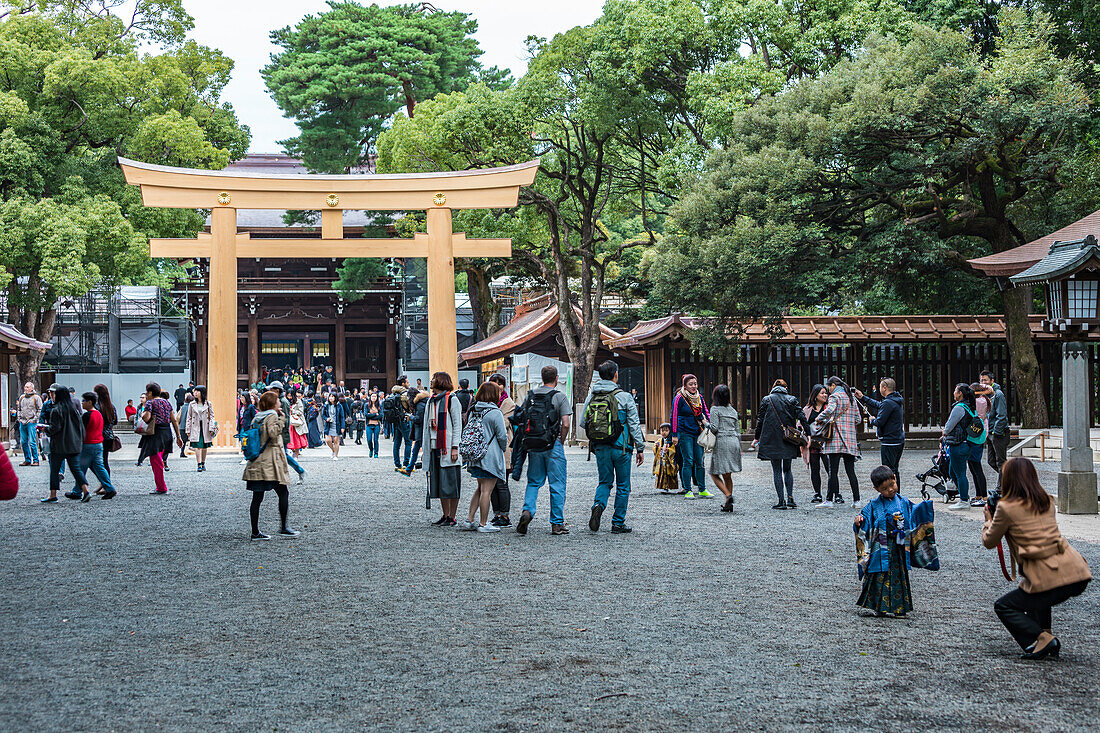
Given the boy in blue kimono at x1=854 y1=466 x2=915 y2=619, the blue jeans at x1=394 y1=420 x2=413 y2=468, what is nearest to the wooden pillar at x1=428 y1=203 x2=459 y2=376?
the blue jeans at x1=394 y1=420 x2=413 y2=468

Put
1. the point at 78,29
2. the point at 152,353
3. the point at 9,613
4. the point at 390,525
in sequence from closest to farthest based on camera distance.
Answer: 1. the point at 9,613
2. the point at 390,525
3. the point at 78,29
4. the point at 152,353

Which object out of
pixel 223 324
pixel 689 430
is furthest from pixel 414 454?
pixel 223 324

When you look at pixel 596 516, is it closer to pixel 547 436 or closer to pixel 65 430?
pixel 547 436

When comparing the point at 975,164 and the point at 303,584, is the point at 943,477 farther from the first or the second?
the point at 975,164

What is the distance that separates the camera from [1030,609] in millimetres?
5211

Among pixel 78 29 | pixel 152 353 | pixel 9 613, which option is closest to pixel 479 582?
pixel 9 613

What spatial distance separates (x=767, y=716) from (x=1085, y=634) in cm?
244

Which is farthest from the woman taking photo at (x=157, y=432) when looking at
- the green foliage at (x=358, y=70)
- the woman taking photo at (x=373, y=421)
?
the green foliage at (x=358, y=70)

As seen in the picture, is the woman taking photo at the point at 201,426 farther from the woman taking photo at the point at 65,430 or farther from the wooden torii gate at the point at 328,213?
the woman taking photo at the point at 65,430

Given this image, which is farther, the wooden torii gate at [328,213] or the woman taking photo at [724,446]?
the wooden torii gate at [328,213]

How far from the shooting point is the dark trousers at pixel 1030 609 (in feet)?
16.9

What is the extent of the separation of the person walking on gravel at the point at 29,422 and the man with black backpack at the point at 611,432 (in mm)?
14326

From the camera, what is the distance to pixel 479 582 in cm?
730

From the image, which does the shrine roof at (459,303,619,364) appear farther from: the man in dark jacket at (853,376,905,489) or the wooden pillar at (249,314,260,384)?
the man in dark jacket at (853,376,905,489)
